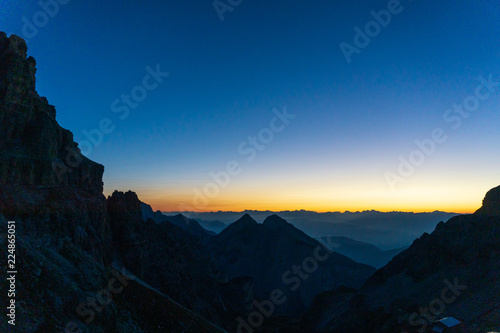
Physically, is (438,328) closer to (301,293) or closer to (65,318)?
(65,318)

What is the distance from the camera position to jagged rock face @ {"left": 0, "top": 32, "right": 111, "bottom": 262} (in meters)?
42.6

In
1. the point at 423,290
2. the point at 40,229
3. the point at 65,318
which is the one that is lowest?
the point at 423,290

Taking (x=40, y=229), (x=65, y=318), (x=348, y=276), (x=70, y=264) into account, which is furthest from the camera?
(x=348, y=276)

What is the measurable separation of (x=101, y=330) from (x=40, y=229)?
2425cm

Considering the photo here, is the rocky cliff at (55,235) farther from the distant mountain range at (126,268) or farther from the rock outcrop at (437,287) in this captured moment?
the rock outcrop at (437,287)

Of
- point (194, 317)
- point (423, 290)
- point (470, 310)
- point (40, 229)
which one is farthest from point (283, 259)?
point (40, 229)

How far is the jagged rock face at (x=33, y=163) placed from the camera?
140 feet

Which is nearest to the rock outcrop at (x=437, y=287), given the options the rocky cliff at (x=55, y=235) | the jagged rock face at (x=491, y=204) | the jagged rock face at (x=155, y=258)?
the jagged rock face at (x=491, y=204)

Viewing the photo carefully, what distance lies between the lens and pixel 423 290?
89000mm

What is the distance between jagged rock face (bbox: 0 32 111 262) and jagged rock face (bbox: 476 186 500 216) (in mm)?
123539

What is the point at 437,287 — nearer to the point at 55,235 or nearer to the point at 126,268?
the point at 126,268

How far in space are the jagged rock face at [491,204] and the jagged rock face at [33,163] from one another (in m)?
124

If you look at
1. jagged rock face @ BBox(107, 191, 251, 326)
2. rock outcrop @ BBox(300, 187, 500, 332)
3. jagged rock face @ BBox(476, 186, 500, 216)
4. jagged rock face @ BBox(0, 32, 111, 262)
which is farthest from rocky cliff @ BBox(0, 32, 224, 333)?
jagged rock face @ BBox(476, 186, 500, 216)

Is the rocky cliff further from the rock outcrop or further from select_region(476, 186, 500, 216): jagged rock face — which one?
select_region(476, 186, 500, 216): jagged rock face
